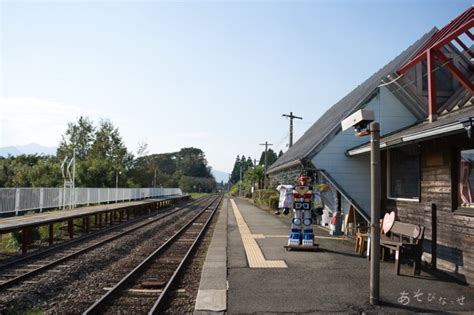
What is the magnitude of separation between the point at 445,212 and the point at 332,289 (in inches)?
111

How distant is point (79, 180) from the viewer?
137ft

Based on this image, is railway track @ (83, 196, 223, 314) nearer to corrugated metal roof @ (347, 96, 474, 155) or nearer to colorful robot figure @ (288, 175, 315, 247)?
colorful robot figure @ (288, 175, 315, 247)

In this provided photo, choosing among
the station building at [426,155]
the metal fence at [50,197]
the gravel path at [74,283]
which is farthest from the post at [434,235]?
the metal fence at [50,197]

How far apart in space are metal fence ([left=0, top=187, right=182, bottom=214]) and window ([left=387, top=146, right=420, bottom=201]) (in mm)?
16389

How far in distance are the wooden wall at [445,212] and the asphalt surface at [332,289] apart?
0.33 m

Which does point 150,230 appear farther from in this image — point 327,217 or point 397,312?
point 397,312

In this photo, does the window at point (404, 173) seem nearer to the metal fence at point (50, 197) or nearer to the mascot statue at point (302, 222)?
the mascot statue at point (302, 222)

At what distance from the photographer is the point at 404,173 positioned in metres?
10.3

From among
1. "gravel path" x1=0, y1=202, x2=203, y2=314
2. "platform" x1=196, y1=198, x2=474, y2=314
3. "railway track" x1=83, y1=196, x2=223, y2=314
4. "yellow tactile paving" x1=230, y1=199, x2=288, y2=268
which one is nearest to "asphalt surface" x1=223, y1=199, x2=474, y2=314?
"platform" x1=196, y1=198, x2=474, y2=314

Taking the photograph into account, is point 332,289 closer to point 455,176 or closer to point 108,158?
point 455,176

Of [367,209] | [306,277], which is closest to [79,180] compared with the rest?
[367,209]

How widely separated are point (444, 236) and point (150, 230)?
13.3 meters

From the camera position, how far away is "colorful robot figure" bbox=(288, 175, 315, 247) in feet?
36.0

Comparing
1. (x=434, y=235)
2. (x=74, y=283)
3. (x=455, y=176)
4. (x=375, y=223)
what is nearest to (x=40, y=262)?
(x=74, y=283)
